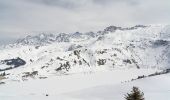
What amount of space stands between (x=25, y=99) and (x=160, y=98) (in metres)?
60.6

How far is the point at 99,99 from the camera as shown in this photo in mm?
194125

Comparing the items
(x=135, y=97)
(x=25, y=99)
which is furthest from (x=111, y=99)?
(x=135, y=97)

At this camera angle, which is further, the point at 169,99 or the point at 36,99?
the point at 169,99

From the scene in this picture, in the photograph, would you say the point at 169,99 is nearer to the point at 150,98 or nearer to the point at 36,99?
the point at 150,98

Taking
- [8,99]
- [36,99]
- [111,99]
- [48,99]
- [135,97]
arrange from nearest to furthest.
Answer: [135,97]
[8,99]
[36,99]
[48,99]
[111,99]

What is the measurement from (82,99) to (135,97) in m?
158

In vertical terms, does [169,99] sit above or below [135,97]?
below

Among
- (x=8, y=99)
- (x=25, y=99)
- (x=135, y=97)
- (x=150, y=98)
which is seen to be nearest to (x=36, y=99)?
(x=25, y=99)

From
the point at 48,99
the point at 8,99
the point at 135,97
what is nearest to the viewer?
the point at 135,97

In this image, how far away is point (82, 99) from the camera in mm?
197250

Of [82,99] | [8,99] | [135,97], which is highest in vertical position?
[135,97]

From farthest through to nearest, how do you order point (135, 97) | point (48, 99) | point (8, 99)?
Result: point (48, 99)
point (8, 99)
point (135, 97)

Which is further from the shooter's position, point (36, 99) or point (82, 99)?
point (82, 99)

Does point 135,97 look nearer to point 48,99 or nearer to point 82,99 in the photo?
point 48,99
